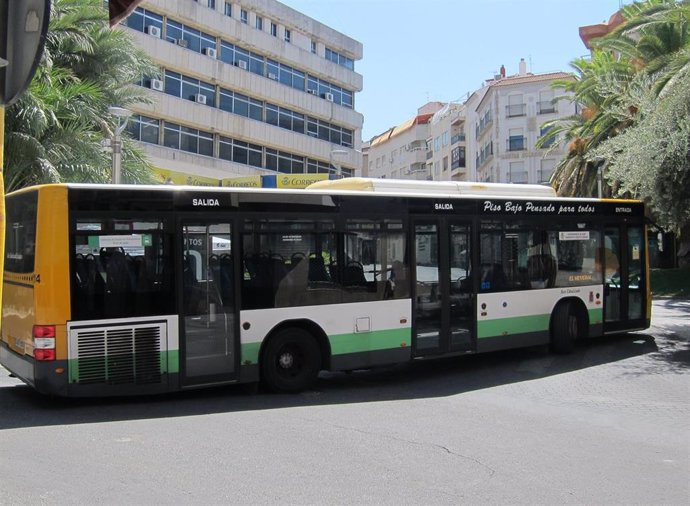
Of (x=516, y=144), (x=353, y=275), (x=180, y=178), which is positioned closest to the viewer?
(x=353, y=275)

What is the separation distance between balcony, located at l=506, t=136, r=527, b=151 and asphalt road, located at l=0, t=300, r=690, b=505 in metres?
57.1

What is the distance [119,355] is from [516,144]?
203ft

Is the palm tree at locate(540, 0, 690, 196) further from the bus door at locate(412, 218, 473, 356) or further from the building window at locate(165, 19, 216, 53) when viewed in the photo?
the building window at locate(165, 19, 216, 53)

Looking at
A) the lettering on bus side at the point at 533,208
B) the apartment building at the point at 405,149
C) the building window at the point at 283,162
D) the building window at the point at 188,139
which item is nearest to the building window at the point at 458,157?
the apartment building at the point at 405,149

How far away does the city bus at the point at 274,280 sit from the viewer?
26.5ft

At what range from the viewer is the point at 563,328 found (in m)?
12.2

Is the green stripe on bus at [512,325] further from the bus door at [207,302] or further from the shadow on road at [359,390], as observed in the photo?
the bus door at [207,302]

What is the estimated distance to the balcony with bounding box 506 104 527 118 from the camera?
65.2 metres

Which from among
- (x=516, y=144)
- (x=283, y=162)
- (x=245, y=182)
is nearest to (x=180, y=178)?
(x=245, y=182)

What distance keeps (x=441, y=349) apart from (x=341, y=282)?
2.05 metres

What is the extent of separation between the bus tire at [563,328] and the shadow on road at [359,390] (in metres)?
0.19

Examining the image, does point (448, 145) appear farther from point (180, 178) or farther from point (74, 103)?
point (74, 103)

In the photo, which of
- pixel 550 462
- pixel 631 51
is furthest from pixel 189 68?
pixel 550 462

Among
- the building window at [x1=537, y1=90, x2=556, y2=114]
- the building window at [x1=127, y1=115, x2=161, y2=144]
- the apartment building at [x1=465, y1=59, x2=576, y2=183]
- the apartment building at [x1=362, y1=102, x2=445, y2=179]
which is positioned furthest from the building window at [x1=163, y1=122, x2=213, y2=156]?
the apartment building at [x1=362, y1=102, x2=445, y2=179]
